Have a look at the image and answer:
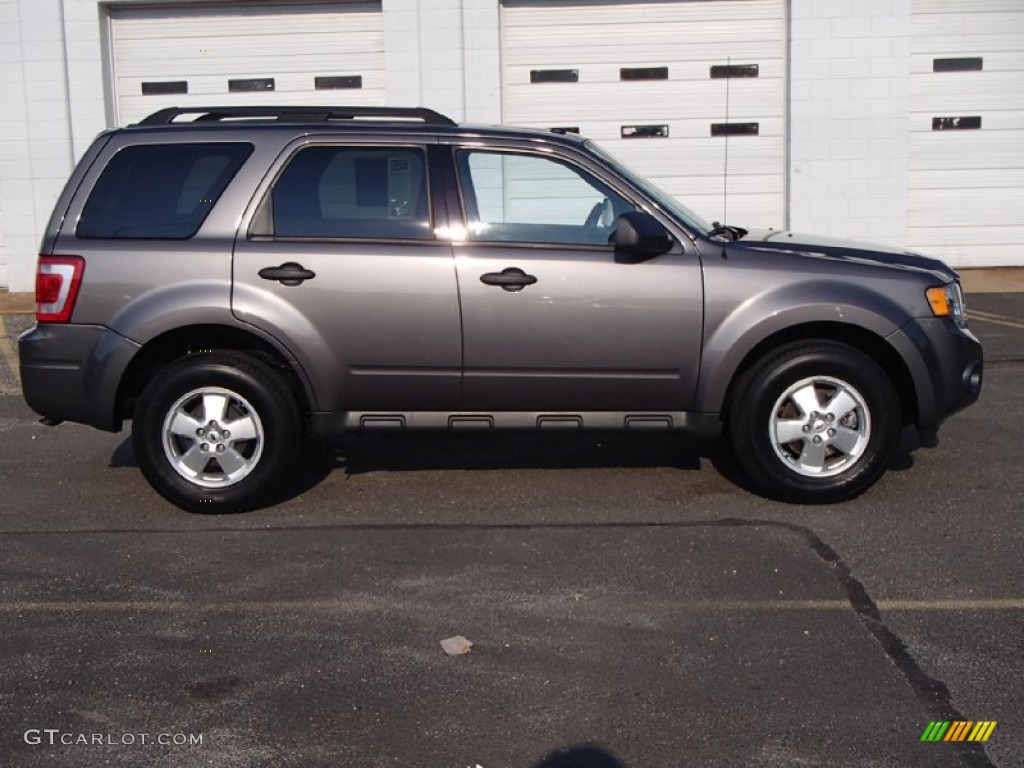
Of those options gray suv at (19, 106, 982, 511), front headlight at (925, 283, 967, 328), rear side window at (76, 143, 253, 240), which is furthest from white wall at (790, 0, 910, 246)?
rear side window at (76, 143, 253, 240)

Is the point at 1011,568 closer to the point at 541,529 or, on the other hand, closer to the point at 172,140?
the point at 541,529

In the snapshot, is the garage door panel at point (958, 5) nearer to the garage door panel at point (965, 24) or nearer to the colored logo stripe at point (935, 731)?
the garage door panel at point (965, 24)

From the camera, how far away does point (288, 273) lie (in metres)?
6.01

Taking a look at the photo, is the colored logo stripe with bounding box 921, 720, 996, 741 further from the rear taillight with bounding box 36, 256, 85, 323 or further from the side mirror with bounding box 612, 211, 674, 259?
the rear taillight with bounding box 36, 256, 85, 323

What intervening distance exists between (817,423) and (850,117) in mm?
8703

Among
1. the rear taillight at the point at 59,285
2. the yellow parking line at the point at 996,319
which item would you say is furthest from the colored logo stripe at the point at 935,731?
the yellow parking line at the point at 996,319

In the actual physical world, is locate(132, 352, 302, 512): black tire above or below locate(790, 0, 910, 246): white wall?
below

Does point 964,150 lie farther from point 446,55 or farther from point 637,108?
point 446,55

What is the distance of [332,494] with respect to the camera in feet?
21.4

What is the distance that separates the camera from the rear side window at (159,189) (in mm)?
6113

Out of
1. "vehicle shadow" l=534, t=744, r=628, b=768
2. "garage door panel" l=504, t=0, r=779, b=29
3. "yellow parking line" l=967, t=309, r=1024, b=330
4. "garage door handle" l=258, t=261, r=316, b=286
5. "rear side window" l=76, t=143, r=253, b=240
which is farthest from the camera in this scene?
"garage door panel" l=504, t=0, r=779, b=29

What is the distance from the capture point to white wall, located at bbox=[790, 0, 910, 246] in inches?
540

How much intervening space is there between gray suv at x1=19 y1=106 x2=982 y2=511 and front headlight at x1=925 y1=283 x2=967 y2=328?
12mm

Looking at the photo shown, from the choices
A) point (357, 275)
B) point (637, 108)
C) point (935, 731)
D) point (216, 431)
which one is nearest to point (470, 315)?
point (357, 275)
